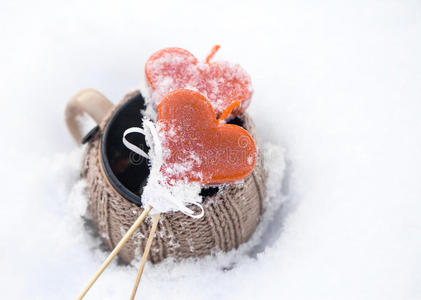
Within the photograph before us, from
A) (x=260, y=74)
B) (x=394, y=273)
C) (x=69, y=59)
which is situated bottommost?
(x=394, y=273)

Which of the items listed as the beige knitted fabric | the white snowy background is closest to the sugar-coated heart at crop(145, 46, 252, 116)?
the beige knitted fabric

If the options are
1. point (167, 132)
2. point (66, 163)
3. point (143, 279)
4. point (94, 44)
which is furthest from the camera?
point (94, 44)

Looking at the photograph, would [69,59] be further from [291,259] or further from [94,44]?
[291,259]

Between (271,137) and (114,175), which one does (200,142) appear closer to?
(114,175)

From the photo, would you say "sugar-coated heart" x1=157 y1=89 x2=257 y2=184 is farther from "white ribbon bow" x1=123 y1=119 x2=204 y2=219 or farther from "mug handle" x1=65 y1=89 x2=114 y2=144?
"mug handle" x1=65 y1=89 x2=114 y2=144

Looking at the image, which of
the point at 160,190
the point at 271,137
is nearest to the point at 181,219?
the point at 160,190

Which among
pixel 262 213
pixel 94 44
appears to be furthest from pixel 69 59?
pixel 262 213
